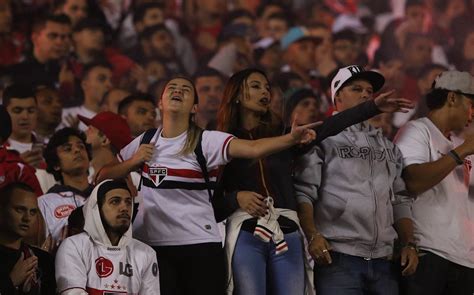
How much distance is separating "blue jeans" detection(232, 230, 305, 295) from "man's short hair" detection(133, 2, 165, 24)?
18.4 ft

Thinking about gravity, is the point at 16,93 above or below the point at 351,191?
above

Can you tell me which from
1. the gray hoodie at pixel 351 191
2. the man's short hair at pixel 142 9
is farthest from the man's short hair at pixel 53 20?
the gray hoodie at pixel 351 191

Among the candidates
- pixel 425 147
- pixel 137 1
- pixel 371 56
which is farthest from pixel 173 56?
pixel 425 147

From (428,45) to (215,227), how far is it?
Result: 19.5ft

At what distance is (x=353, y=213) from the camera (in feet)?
19.5

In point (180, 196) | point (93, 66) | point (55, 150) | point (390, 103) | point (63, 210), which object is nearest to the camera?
point (390, 103)

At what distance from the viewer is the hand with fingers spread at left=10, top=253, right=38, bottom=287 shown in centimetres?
565

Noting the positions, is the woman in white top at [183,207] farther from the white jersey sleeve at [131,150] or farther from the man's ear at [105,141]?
the man's ear at [105,141]

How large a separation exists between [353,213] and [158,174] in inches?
38.4

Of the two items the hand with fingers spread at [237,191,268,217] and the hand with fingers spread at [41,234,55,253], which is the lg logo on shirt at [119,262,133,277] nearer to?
the hand with fingers spread at [237,191,268,217]

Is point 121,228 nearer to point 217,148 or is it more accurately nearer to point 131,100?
point 217,148

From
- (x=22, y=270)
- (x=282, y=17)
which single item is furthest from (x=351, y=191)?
(x=282, y=17)

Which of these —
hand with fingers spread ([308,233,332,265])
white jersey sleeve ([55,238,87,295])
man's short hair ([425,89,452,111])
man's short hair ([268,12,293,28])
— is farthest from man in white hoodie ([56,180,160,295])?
man's short hair ([268,12,293,28])

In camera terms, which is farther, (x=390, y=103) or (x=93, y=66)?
(x=93, y=66)
